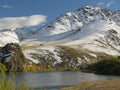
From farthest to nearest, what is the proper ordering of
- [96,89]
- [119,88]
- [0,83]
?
1. [96,89]
2. [119,88]
3. [0,83]

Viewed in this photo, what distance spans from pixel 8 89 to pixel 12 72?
0.75 meters

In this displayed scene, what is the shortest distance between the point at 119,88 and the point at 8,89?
161ft

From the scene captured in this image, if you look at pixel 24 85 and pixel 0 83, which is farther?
pixel 24 85

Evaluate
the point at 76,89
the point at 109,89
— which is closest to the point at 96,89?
the point at 109,89

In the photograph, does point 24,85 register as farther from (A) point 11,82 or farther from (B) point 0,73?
(B) point 0,73

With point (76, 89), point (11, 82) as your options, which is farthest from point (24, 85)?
point (76, 89)

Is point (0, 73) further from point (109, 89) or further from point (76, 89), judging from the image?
point (76, 89)

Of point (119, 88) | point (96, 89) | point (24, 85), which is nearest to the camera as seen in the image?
point (24, 85)

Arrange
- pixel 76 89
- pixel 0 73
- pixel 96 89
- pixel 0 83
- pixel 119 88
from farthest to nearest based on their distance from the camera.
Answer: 1. pixel 76 89
2. pixel 96 89
3. pixel 119 88
4. pixel 0 83
5. pixel 0 73

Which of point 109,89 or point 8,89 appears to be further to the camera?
point 109,89

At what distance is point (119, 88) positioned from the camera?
5984 centimetres

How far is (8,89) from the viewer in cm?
1238

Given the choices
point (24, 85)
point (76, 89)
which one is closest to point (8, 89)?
point (24, 85)

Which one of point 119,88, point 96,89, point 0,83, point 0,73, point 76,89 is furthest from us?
point 76,89
